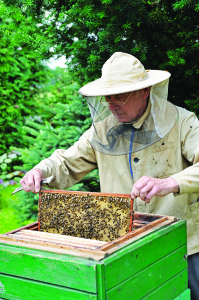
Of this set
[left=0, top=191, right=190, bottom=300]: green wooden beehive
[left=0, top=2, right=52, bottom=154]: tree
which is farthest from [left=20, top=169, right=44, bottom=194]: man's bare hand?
[left=0, top=2, right=52, bottom=154]: tree

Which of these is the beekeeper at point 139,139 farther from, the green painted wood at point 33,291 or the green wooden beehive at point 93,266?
the green painted wood at point 33,291

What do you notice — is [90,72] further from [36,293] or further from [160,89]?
[36,293]

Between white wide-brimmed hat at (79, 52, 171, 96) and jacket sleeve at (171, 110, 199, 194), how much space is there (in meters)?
0.34

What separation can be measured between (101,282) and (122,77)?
46.9 inches

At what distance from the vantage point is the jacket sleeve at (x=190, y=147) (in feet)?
6.29

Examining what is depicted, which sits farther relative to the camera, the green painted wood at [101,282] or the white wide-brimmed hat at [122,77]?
the white wide-brimmed hat at [122,77]

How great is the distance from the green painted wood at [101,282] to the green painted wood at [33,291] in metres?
0.02

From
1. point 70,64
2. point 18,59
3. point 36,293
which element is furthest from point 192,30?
point 18,59

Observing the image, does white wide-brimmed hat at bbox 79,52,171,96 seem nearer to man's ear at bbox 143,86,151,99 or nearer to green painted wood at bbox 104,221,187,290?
man's ear at bbox 143,86,151,99

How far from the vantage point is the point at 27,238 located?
1.72 m

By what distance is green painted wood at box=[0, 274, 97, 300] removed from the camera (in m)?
1.41

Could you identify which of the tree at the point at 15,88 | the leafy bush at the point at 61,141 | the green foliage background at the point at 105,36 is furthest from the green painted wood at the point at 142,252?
the tree at the point at 15,88

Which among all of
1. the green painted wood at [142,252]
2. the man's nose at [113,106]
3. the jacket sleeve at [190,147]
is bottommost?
the green painted wood at [142,252]

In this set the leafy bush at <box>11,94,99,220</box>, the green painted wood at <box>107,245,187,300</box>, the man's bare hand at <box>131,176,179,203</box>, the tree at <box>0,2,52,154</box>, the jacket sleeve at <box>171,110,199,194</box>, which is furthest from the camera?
the tree at <box>0,2,52,154</box>
